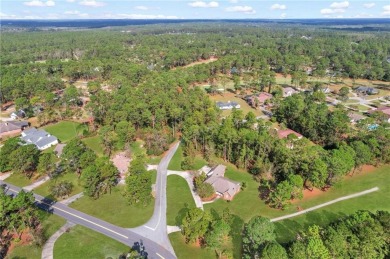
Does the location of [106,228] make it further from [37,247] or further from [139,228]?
[37,247]

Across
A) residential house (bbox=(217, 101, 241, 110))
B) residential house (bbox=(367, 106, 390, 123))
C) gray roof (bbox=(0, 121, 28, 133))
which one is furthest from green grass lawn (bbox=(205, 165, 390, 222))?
gray roof (bbox=(0, 121, 28, 133))

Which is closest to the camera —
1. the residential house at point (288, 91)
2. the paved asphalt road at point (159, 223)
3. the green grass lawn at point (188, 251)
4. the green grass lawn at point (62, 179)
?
the green grass lawn at point (188, 251)

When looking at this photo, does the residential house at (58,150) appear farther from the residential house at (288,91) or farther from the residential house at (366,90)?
the residential house at (366,90)

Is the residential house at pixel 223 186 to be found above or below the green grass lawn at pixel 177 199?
above

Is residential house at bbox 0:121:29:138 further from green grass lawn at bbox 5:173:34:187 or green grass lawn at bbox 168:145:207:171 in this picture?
green grass lawn at bbox 168:145:207:171

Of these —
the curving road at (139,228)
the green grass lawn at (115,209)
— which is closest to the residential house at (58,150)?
the curving road at (139,228)

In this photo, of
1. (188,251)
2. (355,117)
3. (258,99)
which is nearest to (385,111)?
(355,117)
